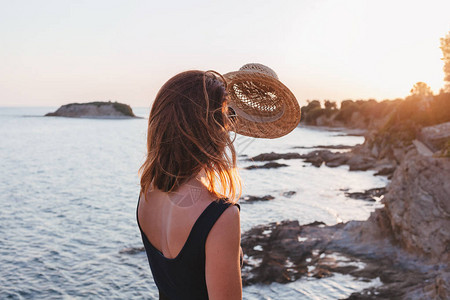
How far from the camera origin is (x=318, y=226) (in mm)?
12297

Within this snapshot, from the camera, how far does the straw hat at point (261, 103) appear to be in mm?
2604

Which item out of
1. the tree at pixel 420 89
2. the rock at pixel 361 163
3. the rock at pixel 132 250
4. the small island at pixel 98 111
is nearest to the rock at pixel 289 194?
the rock at pixel 361 163

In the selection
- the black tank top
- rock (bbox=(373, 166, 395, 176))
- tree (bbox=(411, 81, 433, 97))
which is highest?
tree (bbox=(411, 81, 433, 97))

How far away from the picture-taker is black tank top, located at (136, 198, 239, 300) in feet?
4.50

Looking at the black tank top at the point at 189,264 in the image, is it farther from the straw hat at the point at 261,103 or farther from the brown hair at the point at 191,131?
the straw hat at the point at 261,103

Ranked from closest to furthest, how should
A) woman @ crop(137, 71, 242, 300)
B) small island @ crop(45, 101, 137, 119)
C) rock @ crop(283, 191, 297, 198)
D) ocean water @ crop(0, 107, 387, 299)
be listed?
1. woman @ crop(137, 71, 242, 300)
2. ocean water @ crop(0, 107, 387, 299)
3. rock @ crop(283, 191, 297, 198)
4. small island @ crop(45, 101, 137, 119)

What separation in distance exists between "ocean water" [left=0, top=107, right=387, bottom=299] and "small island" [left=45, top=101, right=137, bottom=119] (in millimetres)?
123267

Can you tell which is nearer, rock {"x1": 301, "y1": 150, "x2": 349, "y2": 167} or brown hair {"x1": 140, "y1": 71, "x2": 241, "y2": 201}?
brown hair {"x1": 140, "y1": 71, "x2": 241, "y2": 201}

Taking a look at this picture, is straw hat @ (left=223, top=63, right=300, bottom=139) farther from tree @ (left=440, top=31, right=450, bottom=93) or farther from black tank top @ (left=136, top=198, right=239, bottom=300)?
tree @ (left=440, top=31, right=450, bottom=93)

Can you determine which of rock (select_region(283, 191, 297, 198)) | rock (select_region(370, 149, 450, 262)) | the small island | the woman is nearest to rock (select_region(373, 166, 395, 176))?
rock (select_region(283, 191, 297, 198))

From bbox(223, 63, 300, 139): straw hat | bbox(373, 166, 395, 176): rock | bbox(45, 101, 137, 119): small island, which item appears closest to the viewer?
bbox(223, 63, 300, 139): straw hat

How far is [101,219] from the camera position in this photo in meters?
15.5

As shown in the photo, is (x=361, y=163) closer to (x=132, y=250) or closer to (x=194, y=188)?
(x=132, y=250)

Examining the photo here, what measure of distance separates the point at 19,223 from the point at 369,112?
2540 inches
